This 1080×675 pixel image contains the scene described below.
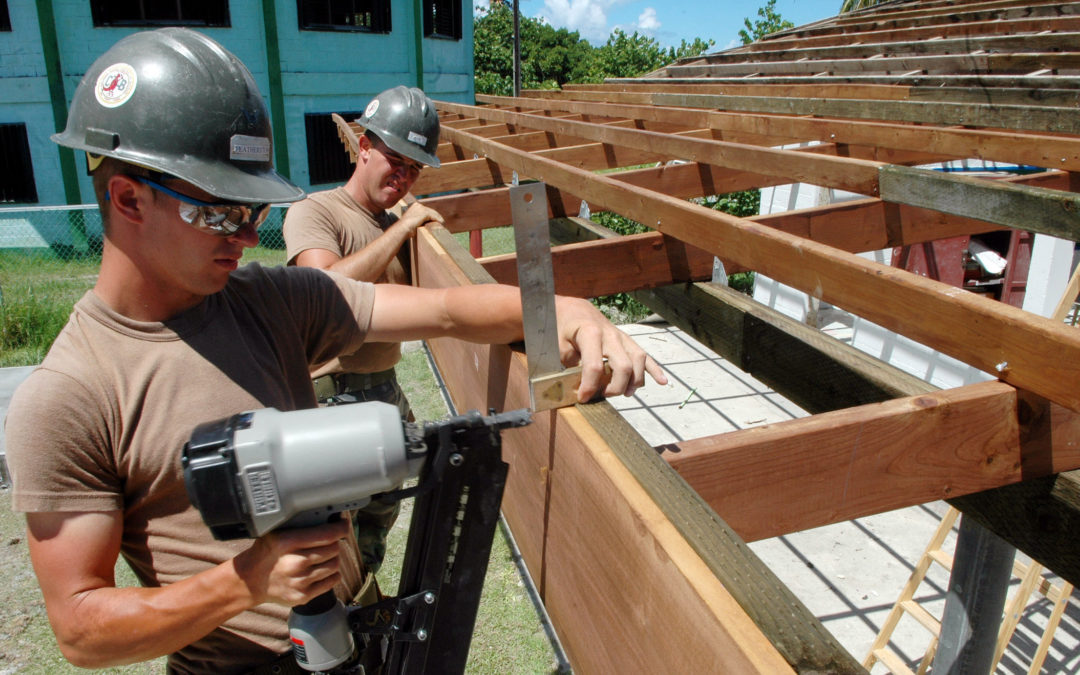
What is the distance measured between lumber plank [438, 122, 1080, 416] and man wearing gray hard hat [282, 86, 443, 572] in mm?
1335

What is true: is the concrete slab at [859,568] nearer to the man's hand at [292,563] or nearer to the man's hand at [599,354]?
the man's hand at [599,354]

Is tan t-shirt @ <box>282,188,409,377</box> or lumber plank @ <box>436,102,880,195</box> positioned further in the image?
tan t-shirt @ <box>282,188,409,377</box>

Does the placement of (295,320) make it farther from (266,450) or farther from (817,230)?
(817,230)

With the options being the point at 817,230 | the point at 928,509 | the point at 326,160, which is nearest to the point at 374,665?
the point at 817,230

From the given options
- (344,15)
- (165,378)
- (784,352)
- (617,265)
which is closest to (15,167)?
(344,15)

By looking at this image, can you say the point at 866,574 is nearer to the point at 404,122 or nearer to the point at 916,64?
the point at 916,64

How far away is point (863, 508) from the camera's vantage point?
1526 mm

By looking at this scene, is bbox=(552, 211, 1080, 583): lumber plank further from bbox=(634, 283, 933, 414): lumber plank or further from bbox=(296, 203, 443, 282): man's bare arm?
bbox=(296, 203, 443, 282): man's bare arm

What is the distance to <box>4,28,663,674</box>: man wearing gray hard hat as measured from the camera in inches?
52.2

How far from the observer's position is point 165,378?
4.95 ft

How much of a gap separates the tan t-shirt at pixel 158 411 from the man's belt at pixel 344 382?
140 centimetres

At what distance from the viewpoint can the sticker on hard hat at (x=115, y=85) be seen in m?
1.48

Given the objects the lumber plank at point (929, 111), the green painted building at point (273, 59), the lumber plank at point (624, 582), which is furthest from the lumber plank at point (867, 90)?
the green painted building at point (273, 59)

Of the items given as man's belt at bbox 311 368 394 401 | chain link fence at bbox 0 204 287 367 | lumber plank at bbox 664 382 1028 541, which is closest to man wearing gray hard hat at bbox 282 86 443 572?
man's belt at bbox 311 368 394 401
